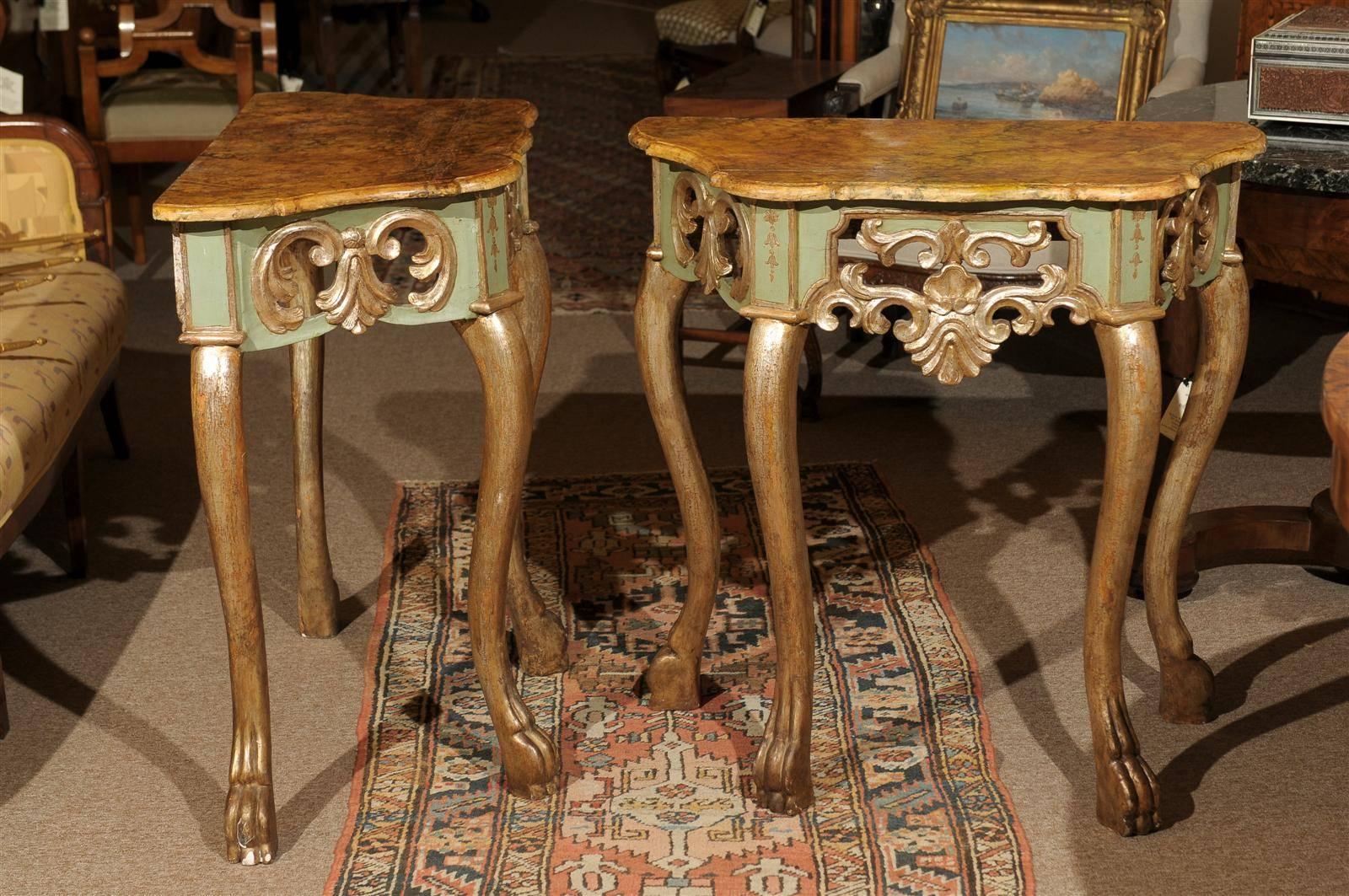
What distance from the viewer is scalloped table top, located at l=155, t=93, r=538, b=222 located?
221 centimetres

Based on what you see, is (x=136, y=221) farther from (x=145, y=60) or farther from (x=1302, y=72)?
(x=1302, y=72)

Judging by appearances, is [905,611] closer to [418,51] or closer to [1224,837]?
[1224,837]

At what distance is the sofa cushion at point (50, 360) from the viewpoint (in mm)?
2875

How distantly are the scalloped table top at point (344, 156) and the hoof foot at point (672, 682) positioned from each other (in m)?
0.93

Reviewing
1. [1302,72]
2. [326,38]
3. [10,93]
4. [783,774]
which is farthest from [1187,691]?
[326,38]

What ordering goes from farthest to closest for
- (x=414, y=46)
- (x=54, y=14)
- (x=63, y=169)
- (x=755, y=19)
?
(x=414, y=46) < (x=755, y=19) < (x=54, y=14) < (x=63, y=169)

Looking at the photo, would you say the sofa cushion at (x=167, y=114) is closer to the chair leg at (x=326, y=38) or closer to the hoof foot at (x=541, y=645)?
the chair leg at (x=326, y=38)

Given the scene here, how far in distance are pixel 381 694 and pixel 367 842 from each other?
48 cm

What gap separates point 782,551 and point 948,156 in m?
0.62

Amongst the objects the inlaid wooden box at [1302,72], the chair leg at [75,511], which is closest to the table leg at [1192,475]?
the inlaid wooden box at [1302,72]

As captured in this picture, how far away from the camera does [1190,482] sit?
103 inches

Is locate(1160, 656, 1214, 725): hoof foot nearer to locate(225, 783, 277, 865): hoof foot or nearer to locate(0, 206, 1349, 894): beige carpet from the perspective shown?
locate(0, 206, 1349, 894): beige carpet

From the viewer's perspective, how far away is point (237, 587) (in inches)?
94.4

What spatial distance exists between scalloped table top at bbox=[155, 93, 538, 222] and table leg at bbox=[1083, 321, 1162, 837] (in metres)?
0.91
